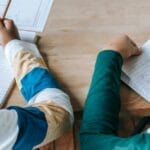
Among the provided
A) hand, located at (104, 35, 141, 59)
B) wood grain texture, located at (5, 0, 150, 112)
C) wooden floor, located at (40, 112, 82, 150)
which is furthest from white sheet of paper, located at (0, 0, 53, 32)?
wooden floor, located at (40, 112, 82, 150)

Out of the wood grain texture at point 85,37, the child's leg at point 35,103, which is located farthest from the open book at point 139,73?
the child's leg at point 35,103

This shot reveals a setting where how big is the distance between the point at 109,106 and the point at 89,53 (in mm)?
220

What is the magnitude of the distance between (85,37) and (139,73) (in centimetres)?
23

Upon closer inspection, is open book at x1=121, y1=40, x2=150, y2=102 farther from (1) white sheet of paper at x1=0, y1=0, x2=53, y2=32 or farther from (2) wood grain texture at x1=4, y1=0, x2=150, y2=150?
(1) white sheet of paper at x1=0, y1=0, x2=53, y2=32

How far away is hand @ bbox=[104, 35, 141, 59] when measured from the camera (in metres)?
0.98

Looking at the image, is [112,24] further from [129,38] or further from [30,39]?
[30,39]

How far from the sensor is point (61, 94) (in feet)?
2.96

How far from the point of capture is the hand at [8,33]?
107cm

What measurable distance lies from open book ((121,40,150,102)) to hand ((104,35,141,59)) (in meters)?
0.02

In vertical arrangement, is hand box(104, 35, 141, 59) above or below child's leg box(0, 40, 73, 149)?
above

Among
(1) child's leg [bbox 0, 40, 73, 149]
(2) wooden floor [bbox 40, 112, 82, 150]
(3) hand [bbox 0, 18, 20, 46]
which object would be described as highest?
(3) hand [bbox 0, 18, 20, 46]

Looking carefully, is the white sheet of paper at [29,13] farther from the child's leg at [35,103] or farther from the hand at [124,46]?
the hand at [124,46]

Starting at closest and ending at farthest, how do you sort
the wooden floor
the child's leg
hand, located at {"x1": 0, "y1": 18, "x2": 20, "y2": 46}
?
the child's leg < the wooden floor < hand, located at {"x1": 0, "y1": 18, "x2": 20, "y2": 46}

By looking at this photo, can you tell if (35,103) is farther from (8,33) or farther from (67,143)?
(8,33)
